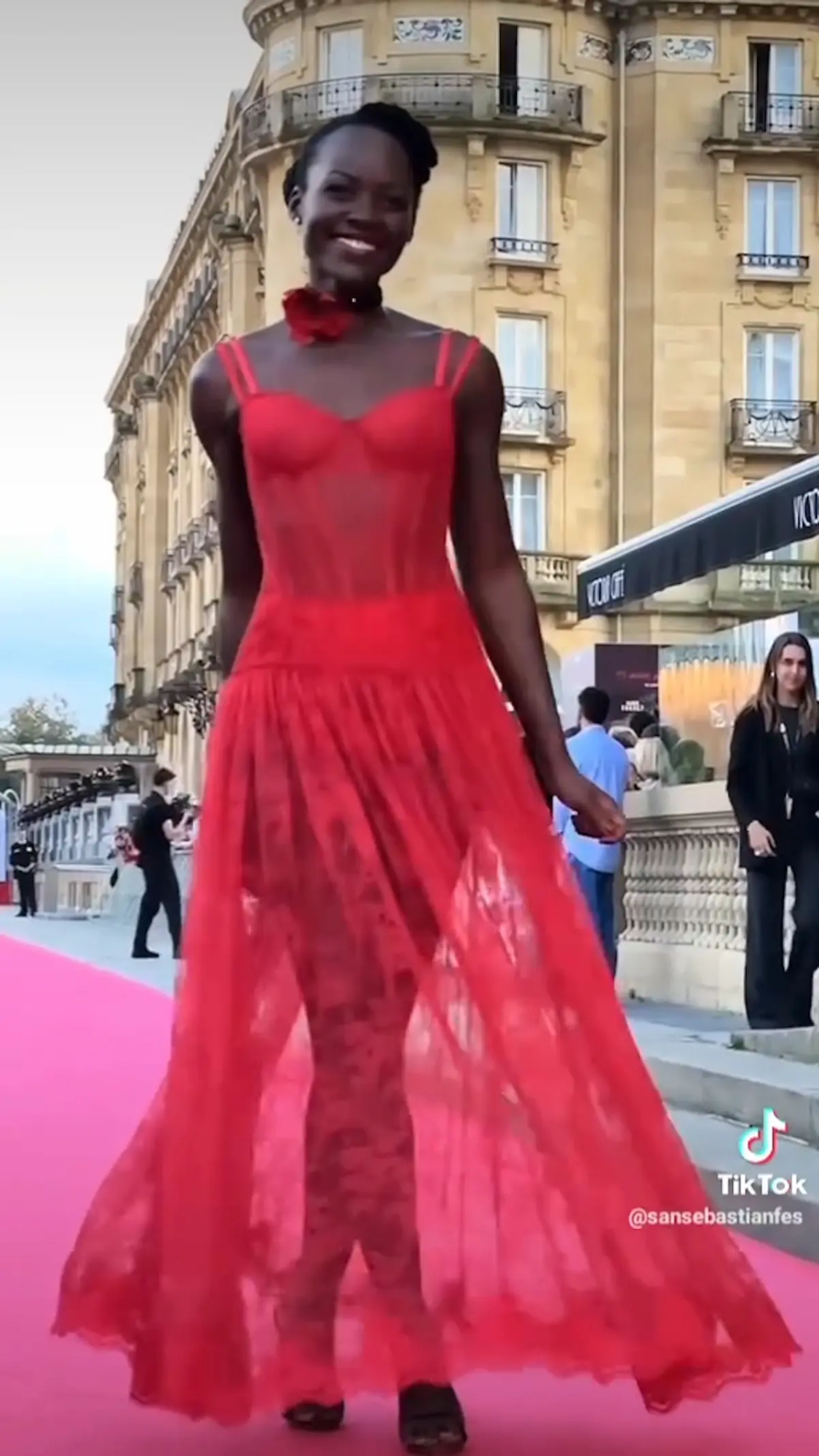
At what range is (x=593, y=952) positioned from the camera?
3232 millimetres

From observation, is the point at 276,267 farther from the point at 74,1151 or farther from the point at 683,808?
the point at 74,1151

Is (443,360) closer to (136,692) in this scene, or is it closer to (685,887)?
(685,887)

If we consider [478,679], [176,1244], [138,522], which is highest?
[138,522]

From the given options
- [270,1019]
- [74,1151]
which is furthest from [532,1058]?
[74,1151]

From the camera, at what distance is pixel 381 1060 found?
10.6 feet

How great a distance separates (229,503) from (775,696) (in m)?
5.88

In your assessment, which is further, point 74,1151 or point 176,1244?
point 74,1151

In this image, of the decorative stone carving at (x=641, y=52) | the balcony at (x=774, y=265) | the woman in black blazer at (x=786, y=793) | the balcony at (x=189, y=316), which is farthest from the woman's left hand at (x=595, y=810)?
the balcony at (x=189, y=316)

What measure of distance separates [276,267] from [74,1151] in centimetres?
3532

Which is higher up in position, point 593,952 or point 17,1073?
point 593,952

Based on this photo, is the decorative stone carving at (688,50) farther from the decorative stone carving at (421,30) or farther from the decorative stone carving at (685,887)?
the decorative stone carving at (685,887)

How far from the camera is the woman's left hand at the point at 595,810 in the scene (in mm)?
3377

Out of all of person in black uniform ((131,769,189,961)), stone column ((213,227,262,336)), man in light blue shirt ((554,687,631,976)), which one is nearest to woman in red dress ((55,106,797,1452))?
man in light blue shirt ((554,687,631,976))

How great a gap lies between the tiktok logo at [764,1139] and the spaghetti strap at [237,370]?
315cm
